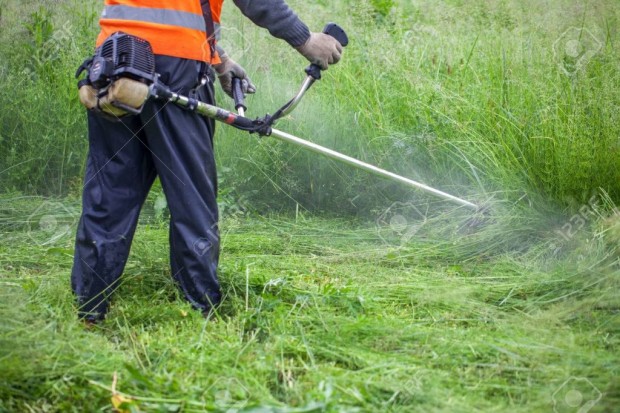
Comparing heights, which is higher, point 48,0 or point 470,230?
point 48,0

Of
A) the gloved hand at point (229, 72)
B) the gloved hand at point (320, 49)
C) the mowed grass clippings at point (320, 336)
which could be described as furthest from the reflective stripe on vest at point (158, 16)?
the mowed grass clippings at point (320, 336)

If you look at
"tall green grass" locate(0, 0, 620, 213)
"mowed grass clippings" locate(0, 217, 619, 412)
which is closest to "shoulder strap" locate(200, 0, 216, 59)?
"mowed grass clippings" locate(0, 217, 619, 412)

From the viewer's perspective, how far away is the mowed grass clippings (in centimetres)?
221

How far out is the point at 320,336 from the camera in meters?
2.68

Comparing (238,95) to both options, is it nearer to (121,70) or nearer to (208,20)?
(208,20)

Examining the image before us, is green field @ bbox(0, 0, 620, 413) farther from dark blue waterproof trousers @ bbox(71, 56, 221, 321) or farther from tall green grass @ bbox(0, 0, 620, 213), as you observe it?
dark blue waterproof trousers @ bbox(71, 56, 221, 321)

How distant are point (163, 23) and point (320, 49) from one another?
2.05ft

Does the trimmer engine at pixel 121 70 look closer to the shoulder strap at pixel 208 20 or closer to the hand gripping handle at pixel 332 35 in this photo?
the shoulder strap at pixel 208 20

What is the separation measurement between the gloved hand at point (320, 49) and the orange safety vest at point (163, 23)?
422mm

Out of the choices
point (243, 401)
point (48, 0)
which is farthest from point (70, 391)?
point (48, 0)

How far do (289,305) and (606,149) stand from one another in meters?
1.78

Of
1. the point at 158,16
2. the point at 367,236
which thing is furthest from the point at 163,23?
the point at 367,236

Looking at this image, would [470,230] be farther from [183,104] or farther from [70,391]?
[70,391]

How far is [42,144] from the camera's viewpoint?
15.8 feet
